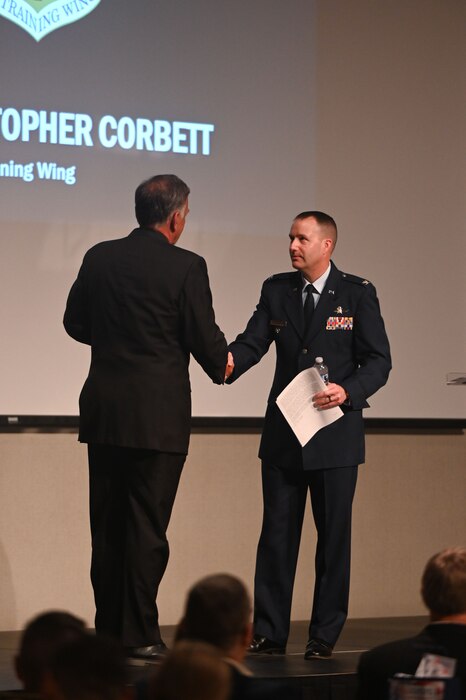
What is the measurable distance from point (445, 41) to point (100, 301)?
2.79 meters

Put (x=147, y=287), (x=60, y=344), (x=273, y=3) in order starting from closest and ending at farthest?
(x=147, y=287) → (x=60, y=344) → (x=273, y=3)

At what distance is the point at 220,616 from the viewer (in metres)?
2.16

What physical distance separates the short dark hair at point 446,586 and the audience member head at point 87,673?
92cm

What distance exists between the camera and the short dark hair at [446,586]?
2406 mm

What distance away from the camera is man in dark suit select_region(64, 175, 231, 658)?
3748 millimetres

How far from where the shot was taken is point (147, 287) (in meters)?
3.74

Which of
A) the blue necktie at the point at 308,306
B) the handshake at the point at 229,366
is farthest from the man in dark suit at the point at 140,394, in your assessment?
the blue necktie at the point at 308,306

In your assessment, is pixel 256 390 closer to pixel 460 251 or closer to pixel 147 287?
pixel 460 251

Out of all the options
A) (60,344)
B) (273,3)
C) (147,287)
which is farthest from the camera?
(273,3)

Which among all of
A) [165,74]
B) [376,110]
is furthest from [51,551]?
[376,110]

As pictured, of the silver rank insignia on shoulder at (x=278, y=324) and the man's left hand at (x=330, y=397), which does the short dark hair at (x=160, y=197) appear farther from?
the man's left hand at (x=330, y=397)

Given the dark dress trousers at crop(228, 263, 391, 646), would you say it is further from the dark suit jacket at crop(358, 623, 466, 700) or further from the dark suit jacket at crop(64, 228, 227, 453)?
the dark suit jacket at crop(358, 623, 466, 700)

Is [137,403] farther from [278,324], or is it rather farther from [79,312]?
[278,324]

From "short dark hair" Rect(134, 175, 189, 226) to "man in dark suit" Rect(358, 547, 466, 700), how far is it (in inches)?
68.5
